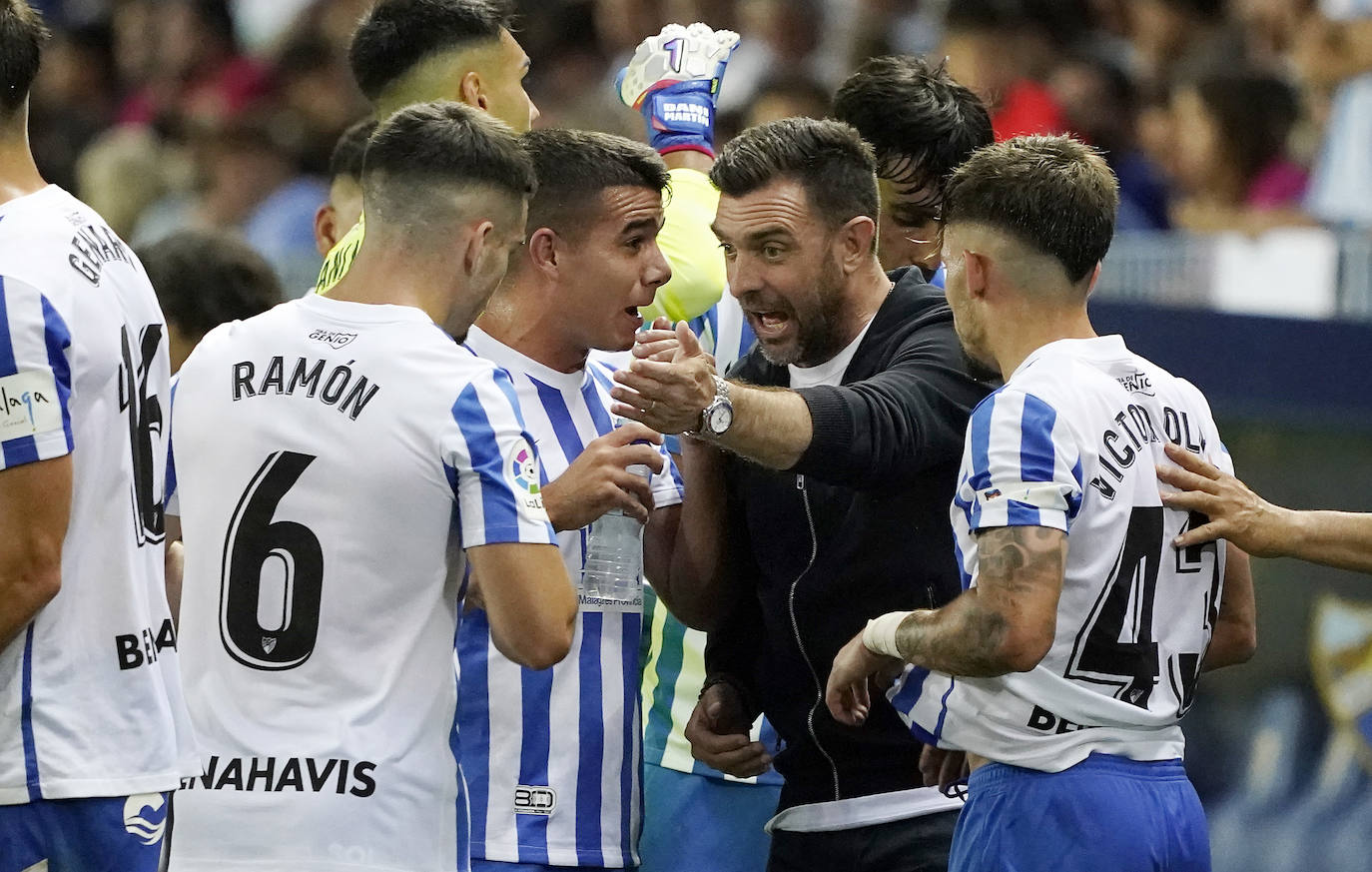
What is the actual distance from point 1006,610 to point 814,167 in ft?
4.10

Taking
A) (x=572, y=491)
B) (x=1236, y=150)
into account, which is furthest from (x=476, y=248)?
(x=1236, y=150)

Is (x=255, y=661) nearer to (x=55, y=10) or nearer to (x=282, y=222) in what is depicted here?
(x=282, y=222)

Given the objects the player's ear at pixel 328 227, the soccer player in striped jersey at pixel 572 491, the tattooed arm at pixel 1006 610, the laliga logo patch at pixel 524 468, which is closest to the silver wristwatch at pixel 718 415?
the soccer player in striped jersey at pixel 572 491

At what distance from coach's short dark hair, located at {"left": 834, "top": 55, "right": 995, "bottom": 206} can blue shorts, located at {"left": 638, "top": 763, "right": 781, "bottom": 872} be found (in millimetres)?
1526

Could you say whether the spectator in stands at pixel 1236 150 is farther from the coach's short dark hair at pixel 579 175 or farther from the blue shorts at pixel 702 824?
the coach's short dark hair at pixel 579 175

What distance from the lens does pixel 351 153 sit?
224 inches

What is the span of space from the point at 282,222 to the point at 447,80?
21.6 feet

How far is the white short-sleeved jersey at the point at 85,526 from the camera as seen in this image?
2979 mm

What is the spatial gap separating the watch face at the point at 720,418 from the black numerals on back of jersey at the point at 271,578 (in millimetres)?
772

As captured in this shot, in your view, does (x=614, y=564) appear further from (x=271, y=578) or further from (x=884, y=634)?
(x=271, y=578)

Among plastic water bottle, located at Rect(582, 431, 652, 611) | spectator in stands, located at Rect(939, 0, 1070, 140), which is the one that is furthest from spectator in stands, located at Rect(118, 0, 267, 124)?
plastic water bottle, located at Rect(582, 431, 652, 611)

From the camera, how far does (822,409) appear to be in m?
3.51

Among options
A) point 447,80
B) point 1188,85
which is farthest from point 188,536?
point 1188,85

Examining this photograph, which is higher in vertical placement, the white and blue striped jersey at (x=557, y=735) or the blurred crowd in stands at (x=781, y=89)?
the blurred crowd in stands at (x=781, y=89)
